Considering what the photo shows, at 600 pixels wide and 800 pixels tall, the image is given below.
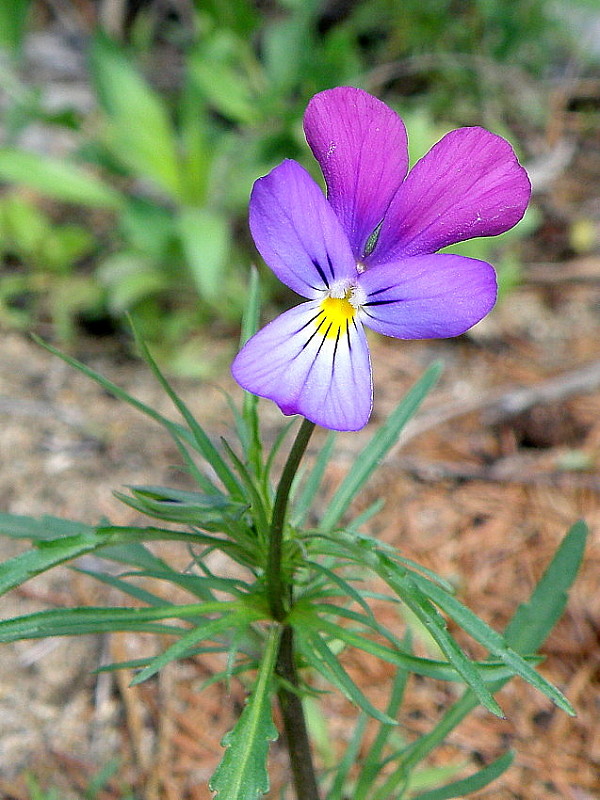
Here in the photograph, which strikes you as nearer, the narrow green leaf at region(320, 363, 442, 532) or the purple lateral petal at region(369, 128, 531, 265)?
the purple lateral petal at region(369, 128, 531, 265)

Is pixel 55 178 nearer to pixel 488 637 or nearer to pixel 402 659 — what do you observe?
pixel 402 659

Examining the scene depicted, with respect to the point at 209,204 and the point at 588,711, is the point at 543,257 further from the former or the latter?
the point at 588,711

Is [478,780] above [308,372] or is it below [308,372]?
below

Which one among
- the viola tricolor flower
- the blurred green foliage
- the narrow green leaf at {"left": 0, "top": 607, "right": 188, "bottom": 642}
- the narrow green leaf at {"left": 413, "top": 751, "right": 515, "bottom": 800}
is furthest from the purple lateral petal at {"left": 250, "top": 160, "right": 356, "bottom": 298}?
the blurred green foliage

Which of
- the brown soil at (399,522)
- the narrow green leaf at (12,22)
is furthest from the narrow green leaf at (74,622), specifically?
the narrow green leaf at (12,22)

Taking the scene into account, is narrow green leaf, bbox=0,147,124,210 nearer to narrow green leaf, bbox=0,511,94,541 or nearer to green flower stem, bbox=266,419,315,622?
narrow green leaf, bbox=0,511,94,541

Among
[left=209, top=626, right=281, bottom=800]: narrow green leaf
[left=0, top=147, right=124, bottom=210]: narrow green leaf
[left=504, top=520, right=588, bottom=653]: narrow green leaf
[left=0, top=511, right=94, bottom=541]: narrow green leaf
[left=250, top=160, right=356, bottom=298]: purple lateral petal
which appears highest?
[left=0, top=147, right=124, bottom=210]: narrow green leaf

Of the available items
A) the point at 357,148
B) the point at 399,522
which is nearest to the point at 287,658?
the point at 357,148
